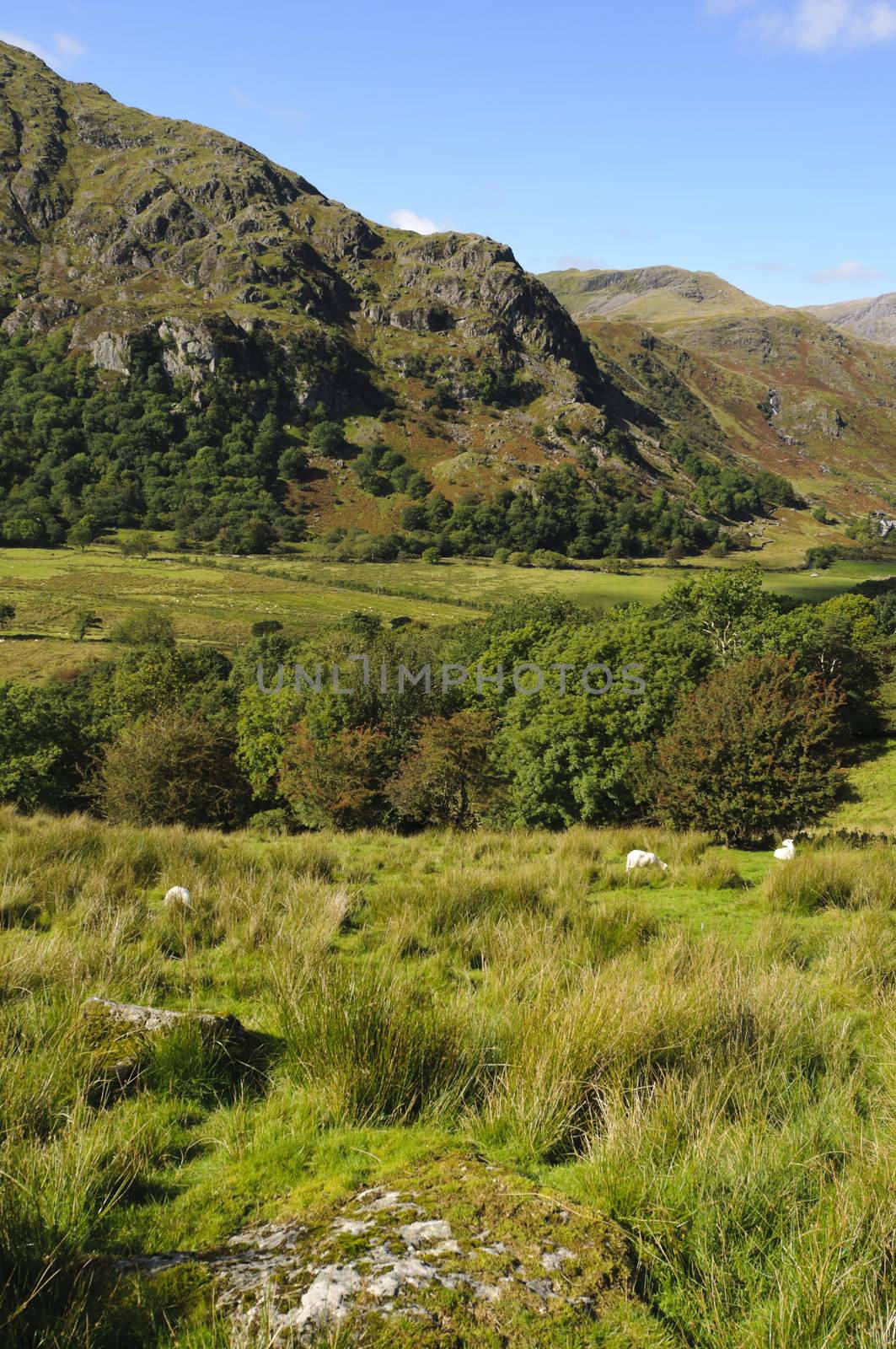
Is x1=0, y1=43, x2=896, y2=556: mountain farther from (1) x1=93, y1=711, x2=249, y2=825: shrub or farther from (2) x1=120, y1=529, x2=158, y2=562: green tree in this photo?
(1) x1=93, y1=711, x2=249, y2=825: shrub

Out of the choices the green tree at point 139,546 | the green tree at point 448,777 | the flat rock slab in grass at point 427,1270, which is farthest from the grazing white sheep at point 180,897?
the green tree at point 139,546

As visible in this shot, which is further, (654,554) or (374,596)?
(654,554)

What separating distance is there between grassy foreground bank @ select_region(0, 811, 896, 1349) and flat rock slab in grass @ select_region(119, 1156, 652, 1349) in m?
0.03

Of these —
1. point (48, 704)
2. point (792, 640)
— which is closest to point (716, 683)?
point (792, 640)

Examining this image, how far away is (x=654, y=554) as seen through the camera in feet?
508

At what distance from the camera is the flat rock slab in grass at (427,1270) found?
6.28 ft

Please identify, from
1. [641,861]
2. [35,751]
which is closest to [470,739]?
[641,861]

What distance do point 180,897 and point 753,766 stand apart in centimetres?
1219

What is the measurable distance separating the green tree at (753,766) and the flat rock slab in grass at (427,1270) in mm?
13998

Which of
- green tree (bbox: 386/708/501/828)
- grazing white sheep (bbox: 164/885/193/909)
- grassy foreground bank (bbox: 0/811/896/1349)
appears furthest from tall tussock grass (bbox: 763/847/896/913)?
green tree (bbox: 386/708/501/828)

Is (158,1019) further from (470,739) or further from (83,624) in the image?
(83,624)

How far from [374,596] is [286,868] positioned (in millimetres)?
88381

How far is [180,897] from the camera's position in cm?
725

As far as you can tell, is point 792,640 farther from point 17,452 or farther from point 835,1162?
point 17,452
